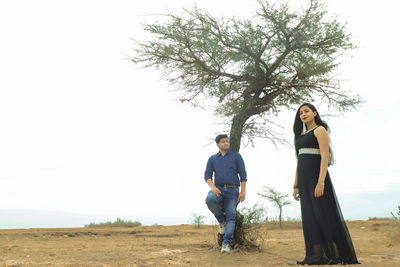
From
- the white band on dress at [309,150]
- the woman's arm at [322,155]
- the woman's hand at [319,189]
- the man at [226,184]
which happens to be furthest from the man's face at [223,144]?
the woman's hand at [319,189]

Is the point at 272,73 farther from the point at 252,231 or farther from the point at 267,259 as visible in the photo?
the point at 267,259

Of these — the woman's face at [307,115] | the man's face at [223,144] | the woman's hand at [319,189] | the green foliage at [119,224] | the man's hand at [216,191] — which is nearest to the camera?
the woman's hand at [319,189]

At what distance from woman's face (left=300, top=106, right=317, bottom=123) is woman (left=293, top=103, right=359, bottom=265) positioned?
0.59 ft

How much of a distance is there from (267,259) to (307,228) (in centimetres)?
122

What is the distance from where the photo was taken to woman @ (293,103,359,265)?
232 inches

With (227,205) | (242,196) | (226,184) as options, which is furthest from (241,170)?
(227,205)

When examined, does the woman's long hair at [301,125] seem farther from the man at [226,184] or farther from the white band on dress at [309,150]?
the man at [226,184]

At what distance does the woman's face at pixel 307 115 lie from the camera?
6.22 m

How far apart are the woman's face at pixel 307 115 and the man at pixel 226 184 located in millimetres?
1632

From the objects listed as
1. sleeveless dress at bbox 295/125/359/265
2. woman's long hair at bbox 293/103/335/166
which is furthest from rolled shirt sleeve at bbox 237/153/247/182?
sleeveless dress at bbox 295/125/359/265

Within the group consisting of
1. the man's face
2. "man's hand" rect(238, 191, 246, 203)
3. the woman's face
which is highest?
the woman's face

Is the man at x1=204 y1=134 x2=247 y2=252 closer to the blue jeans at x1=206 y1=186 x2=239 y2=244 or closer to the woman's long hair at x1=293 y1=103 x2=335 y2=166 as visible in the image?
the blue jeans at x1=206 y1=186 x2=239 y2=244

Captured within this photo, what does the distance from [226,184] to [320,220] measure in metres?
1.93

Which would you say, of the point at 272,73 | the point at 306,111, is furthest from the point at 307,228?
the point at 272,73
